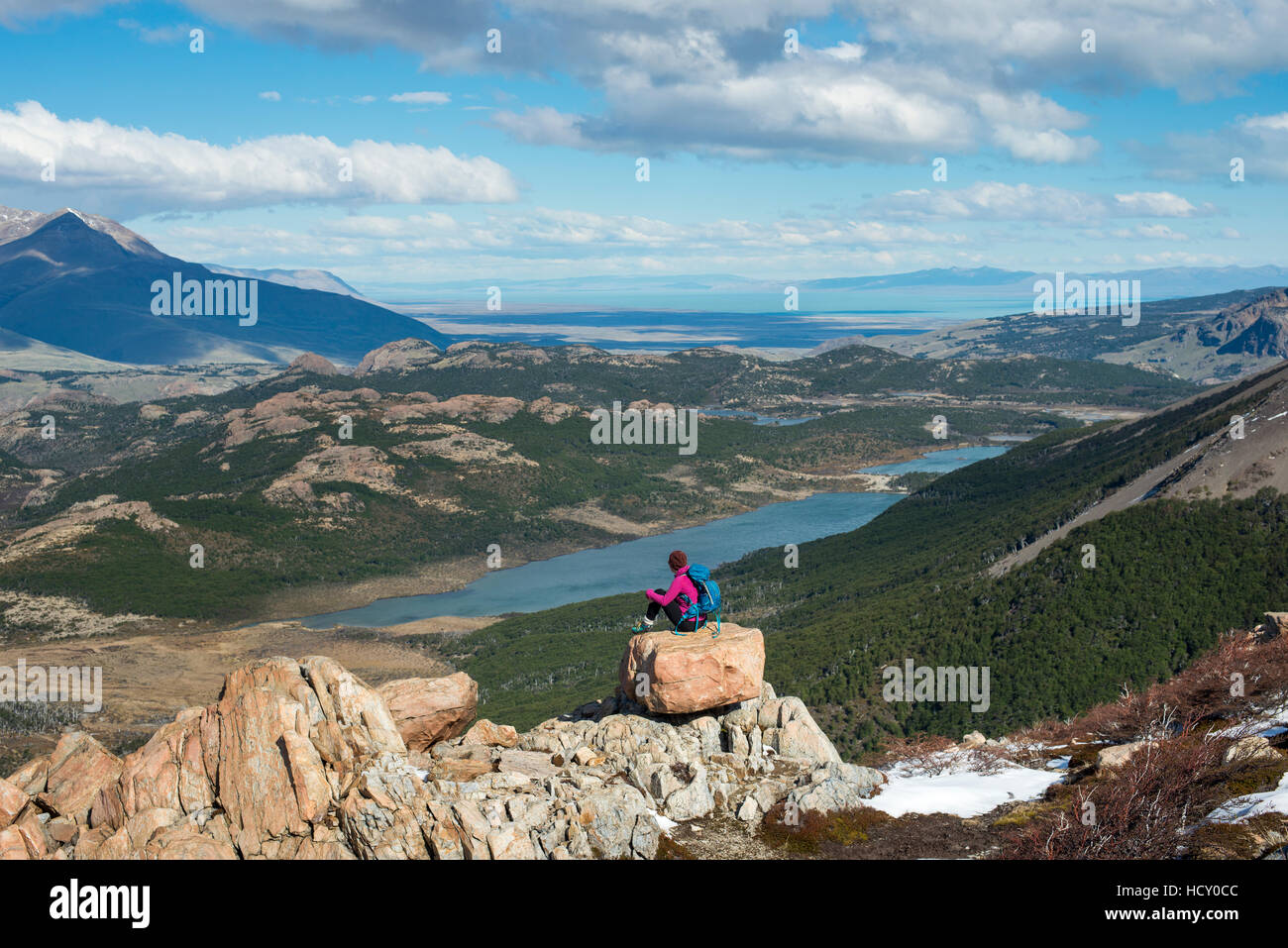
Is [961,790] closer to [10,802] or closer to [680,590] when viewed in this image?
[680,590]

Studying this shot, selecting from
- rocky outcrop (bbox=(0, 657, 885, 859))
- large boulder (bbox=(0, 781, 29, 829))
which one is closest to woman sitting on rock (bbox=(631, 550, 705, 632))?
rocky outcrop (bbox=(0, 657, 885, 859))

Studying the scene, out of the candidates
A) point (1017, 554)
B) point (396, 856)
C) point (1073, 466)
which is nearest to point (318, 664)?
point (396, 856)

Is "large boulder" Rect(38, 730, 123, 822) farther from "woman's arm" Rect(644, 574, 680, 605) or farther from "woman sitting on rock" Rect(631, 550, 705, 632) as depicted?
"woman's arm" Rect(644, 574, 680, 605)

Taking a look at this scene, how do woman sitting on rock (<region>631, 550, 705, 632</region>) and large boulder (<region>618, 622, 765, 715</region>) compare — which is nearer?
woman sitting on rock (<region>631, 550, 705, 632</region>)

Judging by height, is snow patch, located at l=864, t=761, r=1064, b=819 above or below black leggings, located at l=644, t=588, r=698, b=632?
below
